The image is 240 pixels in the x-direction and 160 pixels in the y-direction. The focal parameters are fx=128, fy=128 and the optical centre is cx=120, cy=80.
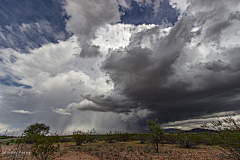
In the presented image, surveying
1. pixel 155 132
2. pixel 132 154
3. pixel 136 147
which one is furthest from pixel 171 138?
pixel 132 154

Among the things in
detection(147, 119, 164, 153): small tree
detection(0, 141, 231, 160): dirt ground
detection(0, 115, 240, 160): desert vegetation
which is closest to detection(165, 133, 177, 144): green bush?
detection(0, 115, 240, 160): desert vegetation

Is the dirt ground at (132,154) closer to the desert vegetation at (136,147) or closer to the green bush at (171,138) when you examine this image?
the desert vegetation at (136,147)

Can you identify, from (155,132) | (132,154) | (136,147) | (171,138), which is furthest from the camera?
(171,138)

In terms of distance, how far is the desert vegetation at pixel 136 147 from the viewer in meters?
9.44

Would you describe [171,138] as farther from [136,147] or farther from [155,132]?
[155,132]

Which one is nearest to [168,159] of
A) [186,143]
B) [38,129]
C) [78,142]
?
[186,143]

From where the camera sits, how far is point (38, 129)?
2557 inches

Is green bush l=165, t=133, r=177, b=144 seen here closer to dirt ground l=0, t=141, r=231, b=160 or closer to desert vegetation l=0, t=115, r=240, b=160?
desert vegetation l=0, t=115, r=240, b=160

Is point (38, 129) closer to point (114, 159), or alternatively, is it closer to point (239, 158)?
point (114, 159)

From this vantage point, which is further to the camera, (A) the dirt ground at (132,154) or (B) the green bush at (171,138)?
(B) the green bush at (171,138)

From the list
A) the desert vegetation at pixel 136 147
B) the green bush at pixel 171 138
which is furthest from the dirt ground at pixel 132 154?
the green bush at pixel 171 138

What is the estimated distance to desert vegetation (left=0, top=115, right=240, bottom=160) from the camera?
9438mm

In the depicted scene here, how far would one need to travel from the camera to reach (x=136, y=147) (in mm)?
32812

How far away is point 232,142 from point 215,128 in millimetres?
1518
